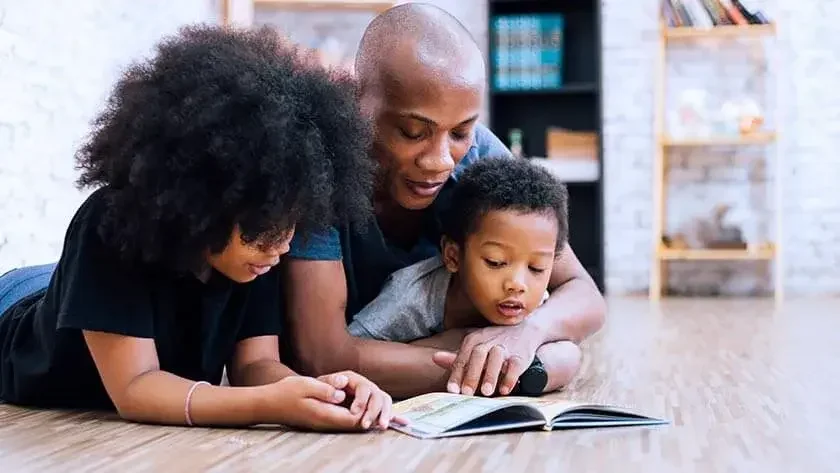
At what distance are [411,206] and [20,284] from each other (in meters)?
0.71

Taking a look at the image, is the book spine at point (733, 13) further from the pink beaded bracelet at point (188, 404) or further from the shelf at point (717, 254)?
the pink beaded bracelet at point (188, 404)

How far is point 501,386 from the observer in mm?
1662

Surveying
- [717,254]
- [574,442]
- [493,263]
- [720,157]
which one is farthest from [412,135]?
[720,157]

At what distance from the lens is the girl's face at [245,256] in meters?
1.37

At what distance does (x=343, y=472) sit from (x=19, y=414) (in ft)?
2.20

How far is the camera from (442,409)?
57.6 inches

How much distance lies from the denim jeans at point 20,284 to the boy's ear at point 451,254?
70cm

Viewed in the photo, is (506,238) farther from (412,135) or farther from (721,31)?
(721,31)

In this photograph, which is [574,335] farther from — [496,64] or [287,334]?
[496,64]

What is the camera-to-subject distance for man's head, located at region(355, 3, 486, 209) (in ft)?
5.60

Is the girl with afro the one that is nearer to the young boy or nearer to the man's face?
the man's face

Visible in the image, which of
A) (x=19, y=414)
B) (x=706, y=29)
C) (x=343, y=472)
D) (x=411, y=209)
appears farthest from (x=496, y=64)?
(x=343, y=472)

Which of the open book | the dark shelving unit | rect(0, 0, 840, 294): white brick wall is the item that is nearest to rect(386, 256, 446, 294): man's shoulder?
the open book

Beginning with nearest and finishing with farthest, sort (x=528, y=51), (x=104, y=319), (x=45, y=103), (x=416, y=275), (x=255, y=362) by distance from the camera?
(x=104, y=319) < (x=255, y=362) < (x=416, y=275) < (x=45, y=103) < (x=528, y=51)
